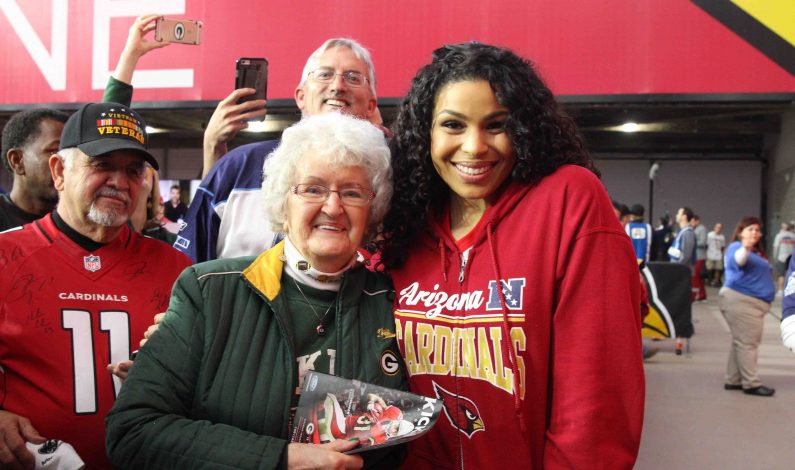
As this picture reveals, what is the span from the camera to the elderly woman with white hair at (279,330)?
1524mm

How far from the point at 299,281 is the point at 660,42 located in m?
7.74

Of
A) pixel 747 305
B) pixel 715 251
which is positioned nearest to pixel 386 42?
pixel 747 305

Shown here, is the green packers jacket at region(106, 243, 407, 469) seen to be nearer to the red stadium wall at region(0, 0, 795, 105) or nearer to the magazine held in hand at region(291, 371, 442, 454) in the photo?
the magazine held in hand at region(291, 371, 442, 454)

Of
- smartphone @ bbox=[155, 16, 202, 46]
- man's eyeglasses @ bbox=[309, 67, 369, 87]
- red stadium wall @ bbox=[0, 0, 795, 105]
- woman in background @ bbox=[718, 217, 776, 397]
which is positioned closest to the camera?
man's eyeglasses @ bbox=[309, 67, 369, 87]

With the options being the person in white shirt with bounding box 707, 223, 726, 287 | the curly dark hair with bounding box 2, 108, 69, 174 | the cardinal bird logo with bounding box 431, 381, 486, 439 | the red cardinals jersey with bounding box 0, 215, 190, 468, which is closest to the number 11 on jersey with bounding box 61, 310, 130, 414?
the red cardinals jersey with bounding box 0, 215, 190, 468

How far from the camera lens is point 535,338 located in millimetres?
1613

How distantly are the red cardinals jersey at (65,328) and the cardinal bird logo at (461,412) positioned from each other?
1031 millimetres

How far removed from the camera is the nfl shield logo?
2.12m

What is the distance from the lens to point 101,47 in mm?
9250

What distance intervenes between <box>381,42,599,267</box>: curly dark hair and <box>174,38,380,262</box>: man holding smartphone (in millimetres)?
572

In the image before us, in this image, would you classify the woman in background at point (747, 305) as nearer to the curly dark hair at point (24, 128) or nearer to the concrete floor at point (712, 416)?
the concrete floor at point (712, 416)

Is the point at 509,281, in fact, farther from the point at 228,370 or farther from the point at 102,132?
the point at 102,132

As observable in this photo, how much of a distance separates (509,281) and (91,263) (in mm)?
1388

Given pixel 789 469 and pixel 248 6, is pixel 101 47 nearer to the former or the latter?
pixel 248 6
